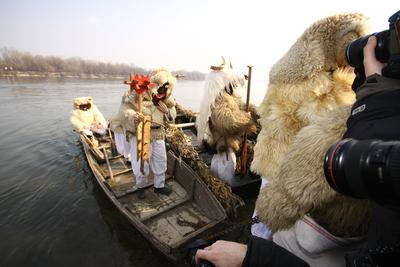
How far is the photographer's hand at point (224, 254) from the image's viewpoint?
925 mm

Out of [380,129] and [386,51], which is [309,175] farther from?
[386,51]

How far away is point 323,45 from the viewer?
4.97 ft

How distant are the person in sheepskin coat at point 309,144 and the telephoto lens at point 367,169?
28 centimetres

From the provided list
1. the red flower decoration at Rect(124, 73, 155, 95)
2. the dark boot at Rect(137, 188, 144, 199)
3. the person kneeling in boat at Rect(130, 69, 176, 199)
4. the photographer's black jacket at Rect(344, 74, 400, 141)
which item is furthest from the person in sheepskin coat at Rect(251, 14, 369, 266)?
the dark boot at Rect(137, 188, 144, 199)

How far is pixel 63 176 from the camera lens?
621cm

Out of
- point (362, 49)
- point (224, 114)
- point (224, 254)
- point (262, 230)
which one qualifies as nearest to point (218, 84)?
point (224, 114)

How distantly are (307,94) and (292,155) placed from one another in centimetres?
70

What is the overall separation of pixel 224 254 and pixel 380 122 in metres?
0.72

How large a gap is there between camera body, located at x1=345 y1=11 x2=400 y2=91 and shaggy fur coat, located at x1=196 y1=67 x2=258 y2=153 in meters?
2.53

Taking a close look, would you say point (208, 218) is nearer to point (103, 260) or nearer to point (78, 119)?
point (103, 260)

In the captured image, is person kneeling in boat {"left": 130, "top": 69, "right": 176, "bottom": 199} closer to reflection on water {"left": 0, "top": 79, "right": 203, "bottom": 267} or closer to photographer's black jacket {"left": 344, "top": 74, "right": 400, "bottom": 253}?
reflection on water {"left": 0, "top": 79, "right": 203, "bottom": 267}

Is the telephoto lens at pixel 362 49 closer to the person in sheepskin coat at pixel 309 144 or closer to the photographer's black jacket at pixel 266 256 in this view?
the person in sheepskin coat at pixel 309 144

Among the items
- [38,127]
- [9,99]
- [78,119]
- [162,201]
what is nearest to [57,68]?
[9,99]

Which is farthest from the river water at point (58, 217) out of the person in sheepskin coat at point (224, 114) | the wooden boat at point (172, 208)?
the person in sheepskin coat at point (224, 114)
